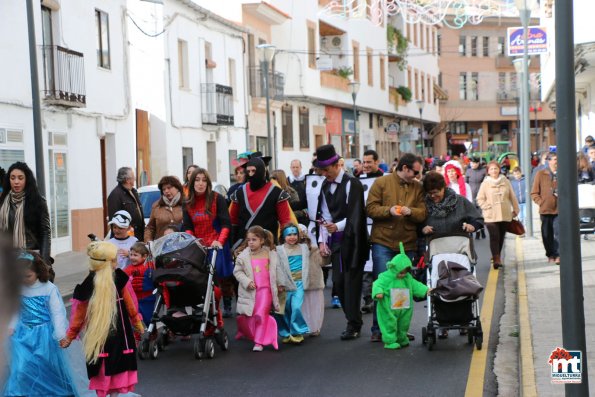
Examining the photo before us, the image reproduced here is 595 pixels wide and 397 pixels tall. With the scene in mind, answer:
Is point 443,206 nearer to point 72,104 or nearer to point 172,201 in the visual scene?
point 172,201

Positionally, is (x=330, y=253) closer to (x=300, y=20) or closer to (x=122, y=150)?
(x=122, y=150)

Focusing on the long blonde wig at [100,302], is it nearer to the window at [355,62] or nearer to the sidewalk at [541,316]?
the sidewalk at [541,316]

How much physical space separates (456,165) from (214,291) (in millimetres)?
6893

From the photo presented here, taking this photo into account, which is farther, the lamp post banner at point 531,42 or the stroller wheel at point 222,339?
the lamp post banner at point 531,42

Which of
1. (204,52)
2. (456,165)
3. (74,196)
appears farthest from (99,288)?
(204,52)

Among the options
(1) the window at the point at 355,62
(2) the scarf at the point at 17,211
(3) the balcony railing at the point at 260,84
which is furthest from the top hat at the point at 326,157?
(1) the window at the point at 355,62

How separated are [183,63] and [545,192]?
57.0 ft

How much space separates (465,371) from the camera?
8312 mm

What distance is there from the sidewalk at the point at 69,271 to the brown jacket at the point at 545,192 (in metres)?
7.22

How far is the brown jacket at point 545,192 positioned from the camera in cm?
1522

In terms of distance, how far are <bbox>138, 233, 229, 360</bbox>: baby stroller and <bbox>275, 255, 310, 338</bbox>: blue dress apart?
2.88ft

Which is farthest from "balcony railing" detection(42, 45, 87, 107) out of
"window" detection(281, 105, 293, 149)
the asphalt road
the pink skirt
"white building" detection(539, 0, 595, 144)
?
"window" detection(281, 105, 293, 149)

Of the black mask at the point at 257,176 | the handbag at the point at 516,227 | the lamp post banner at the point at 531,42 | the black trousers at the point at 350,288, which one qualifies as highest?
the lamp post banner at the point at 531,42

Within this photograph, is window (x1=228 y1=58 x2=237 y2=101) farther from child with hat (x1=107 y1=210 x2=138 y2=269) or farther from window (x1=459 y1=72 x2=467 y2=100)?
window (x1=459 y1=72 x2=467 y2=100)
